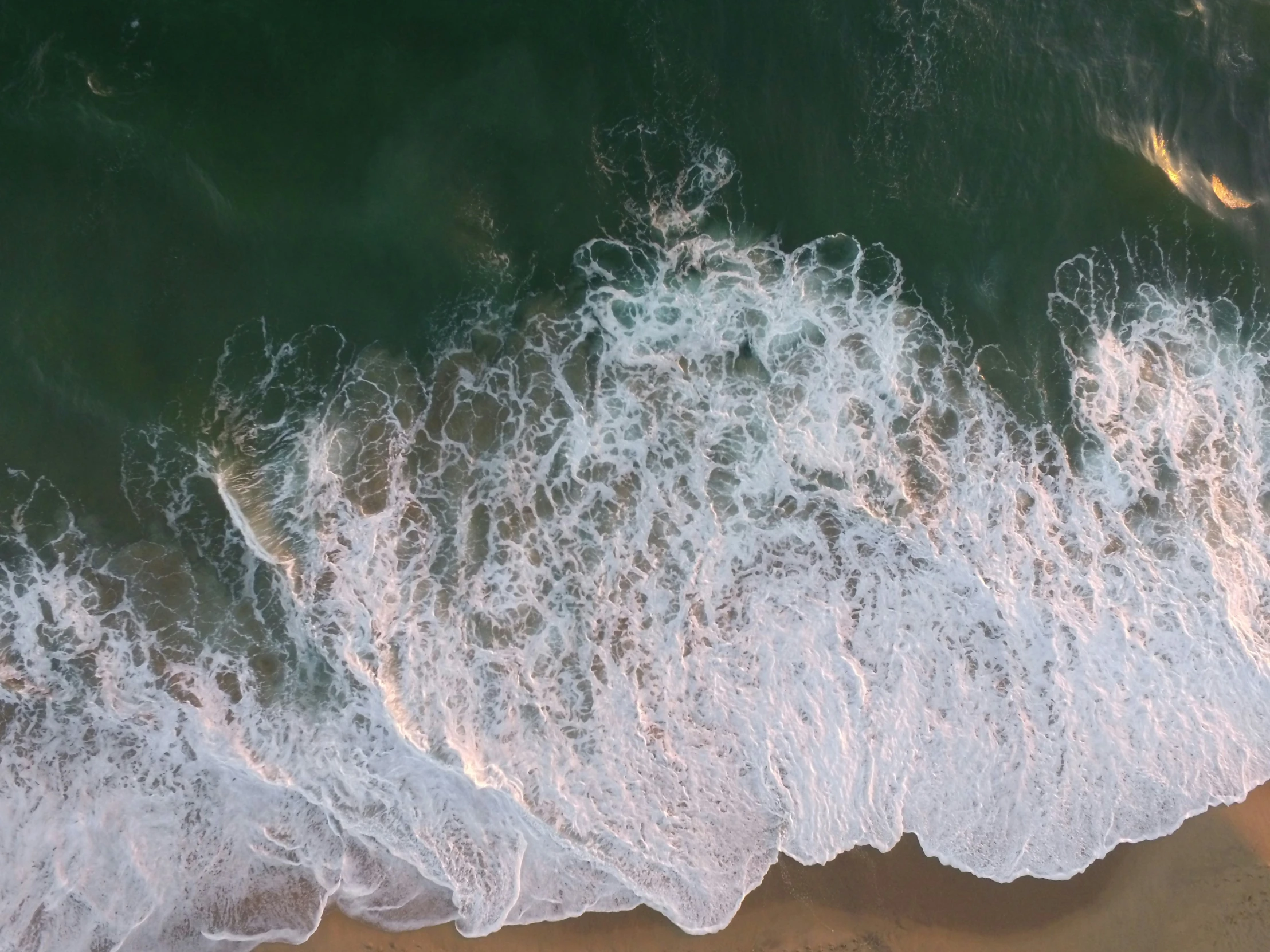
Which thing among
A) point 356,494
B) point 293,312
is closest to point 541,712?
→ point 356,494

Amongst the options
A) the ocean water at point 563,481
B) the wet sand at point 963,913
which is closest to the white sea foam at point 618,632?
the ocean water at point 563,481

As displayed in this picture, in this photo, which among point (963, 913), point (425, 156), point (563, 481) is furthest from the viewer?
point (963, 913)

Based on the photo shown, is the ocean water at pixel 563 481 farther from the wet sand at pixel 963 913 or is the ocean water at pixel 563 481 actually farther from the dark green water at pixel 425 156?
the wet sand at pixel 963 913

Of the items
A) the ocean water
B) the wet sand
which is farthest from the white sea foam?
the wet sand

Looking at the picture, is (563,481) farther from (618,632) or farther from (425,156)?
(425,156)

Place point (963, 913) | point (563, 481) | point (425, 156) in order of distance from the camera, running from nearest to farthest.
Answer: point (425, 156), point (563, 481), point (963, 913)

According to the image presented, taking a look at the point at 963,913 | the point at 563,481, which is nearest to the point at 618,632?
the point at 563,481

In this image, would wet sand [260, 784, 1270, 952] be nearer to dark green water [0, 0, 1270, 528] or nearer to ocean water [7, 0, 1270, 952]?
ocean water [7, 0, 1270, 952]
